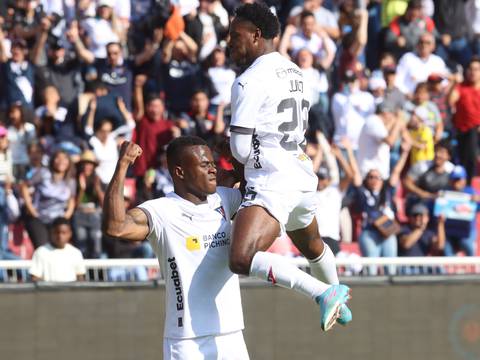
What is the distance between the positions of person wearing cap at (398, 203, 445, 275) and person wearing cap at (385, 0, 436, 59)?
331 cm

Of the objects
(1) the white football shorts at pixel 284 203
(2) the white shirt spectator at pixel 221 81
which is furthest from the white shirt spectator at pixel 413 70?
(1) the white football shorts at pixel 284 203

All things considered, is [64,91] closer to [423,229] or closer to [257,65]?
[423,229]

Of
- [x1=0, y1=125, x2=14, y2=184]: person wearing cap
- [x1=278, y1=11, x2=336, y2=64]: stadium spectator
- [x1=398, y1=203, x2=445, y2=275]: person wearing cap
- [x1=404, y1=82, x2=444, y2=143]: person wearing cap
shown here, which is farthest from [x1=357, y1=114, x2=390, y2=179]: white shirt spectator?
[x1=0, y1=125, x2=14, y2=184]: person wearing cap

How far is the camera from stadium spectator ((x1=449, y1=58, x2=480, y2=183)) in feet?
49.9

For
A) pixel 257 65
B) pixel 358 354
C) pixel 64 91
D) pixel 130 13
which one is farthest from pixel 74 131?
pixel 257 65

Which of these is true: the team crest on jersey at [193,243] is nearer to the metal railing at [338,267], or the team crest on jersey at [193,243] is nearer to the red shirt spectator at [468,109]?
the metal railing at [338,267]

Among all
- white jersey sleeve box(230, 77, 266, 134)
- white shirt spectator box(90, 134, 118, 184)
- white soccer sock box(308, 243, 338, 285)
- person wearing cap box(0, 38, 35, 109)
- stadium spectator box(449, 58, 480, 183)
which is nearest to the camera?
white jersey sleeve box(230, 77, 266, 134)

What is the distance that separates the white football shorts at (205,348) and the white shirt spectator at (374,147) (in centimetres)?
785

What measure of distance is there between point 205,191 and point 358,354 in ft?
15.7

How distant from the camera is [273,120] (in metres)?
6.98

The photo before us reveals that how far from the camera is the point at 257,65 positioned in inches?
277

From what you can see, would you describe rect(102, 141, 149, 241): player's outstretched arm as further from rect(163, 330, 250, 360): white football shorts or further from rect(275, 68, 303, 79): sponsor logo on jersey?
rect(275, 68, 303, 79): sponsor logo on jersey

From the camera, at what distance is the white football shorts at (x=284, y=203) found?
6.95 meters

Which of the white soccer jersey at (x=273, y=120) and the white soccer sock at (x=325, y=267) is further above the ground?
the white soccer jersey at (x=273, y=120)
